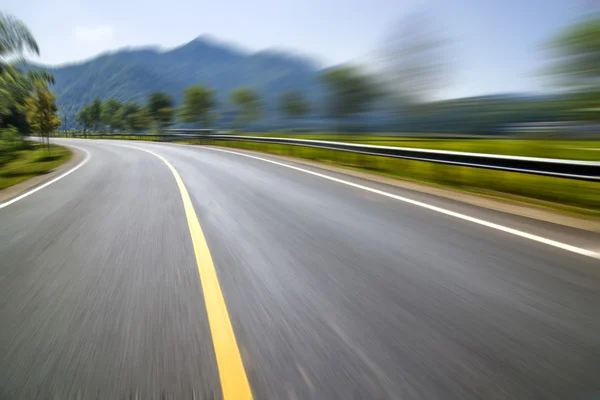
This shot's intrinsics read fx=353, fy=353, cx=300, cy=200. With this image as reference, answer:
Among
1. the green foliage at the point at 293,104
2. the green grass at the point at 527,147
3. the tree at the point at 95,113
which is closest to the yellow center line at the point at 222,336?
the green grass at the point at 527,147

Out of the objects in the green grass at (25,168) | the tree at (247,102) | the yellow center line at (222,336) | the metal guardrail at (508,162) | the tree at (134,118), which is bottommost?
the green grass at (25,168)

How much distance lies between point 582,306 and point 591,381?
1.13 m

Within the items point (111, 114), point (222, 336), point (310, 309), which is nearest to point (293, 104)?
point (111, 114)

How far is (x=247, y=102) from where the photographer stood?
9956 cm

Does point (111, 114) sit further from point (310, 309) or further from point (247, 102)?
point (310, 309)

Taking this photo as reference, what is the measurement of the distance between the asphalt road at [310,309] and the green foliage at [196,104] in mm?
77794

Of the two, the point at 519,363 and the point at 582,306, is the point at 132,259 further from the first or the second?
the point at 582,306

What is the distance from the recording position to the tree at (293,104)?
371 feet

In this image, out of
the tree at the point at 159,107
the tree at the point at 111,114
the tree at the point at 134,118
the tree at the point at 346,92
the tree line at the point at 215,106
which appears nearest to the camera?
the tree at the point at 346,92

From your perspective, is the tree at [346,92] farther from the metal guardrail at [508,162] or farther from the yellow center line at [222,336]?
the yellow center line at [222,336]

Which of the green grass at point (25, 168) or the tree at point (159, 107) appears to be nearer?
the green grass at point (25, 168)

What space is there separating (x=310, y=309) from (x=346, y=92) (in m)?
76.4

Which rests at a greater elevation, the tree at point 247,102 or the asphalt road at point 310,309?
the tree at point 247,102

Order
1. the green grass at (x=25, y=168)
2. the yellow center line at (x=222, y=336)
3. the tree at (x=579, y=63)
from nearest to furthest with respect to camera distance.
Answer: the yellow center line at (x=222, y=336) → the green grass at (x=25, y=168) → the tree at (x=579, y=63)
